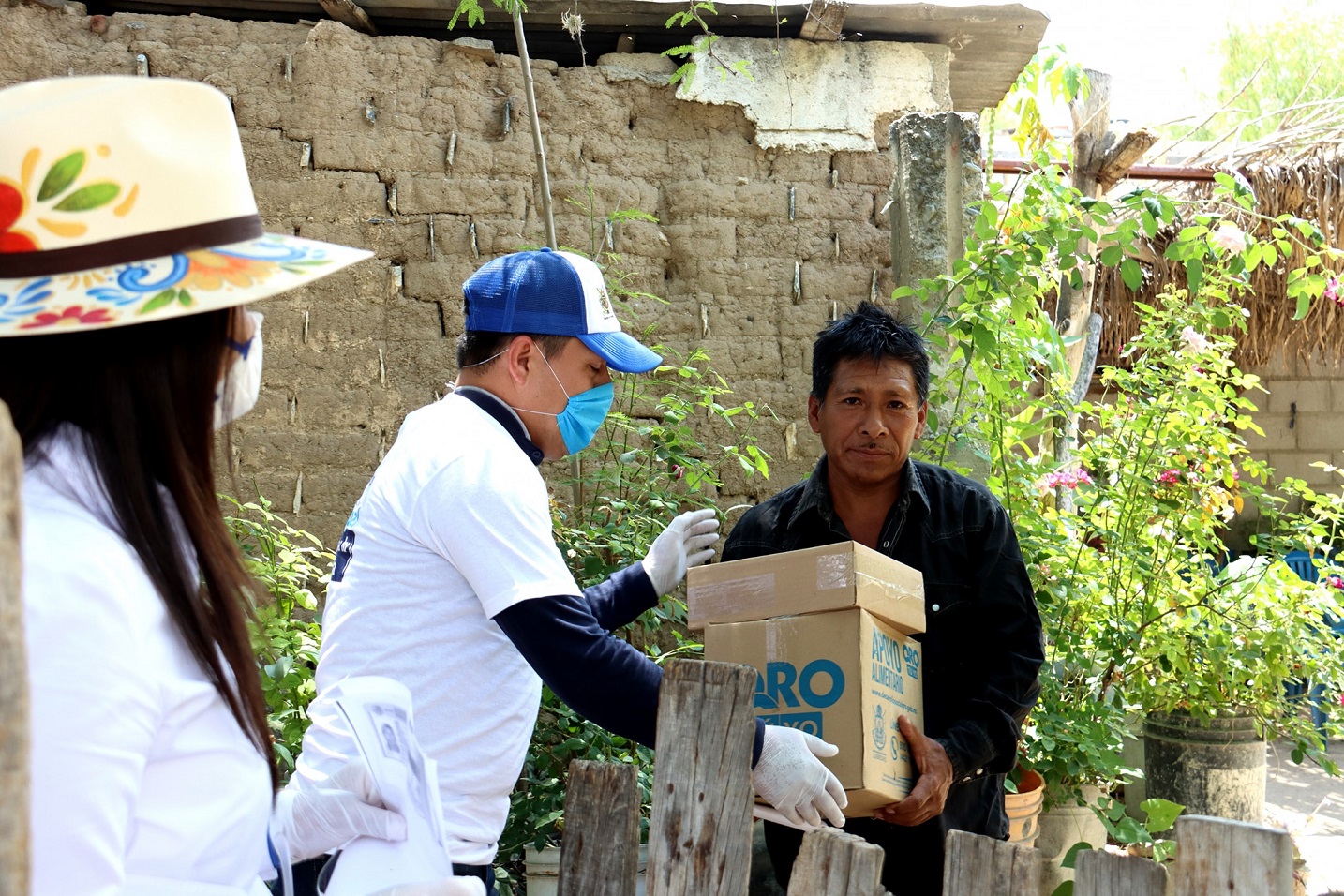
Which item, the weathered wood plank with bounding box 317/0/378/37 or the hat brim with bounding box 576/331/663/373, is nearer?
the hat brim with bounding box 576/331/663/373

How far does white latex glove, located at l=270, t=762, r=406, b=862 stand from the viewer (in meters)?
1.23

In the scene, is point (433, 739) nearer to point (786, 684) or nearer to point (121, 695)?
point (786, 684)

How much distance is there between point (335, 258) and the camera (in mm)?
1127

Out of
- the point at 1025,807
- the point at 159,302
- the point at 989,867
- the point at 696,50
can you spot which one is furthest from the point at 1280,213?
the point at 159,302

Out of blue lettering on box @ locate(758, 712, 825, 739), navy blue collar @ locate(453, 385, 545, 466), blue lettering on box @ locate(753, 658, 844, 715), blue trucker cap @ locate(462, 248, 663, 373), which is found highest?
blue trucker cap @ locate(462, 248, 663, 373)

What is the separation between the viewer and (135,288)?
3.09 ft

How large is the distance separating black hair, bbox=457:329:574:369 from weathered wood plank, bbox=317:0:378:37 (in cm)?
254

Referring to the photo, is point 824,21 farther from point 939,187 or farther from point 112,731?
point 112,731

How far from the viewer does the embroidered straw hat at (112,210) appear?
92cm

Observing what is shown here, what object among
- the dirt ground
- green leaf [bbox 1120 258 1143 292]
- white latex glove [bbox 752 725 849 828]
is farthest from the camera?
the dirt ground

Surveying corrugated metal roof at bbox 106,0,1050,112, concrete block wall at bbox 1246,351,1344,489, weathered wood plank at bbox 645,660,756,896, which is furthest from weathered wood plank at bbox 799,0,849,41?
concrete block wall at bbox 1246,351,1344,489

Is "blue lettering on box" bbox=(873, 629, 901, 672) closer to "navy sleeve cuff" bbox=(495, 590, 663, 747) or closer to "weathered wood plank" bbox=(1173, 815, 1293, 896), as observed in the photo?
"navy sleeve cuff" bbox=(495, 590, 663, 747)

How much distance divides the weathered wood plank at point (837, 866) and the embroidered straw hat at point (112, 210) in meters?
1.02

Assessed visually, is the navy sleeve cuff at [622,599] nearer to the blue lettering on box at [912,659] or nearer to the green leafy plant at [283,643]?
the blue lettering on box at [912,659]
